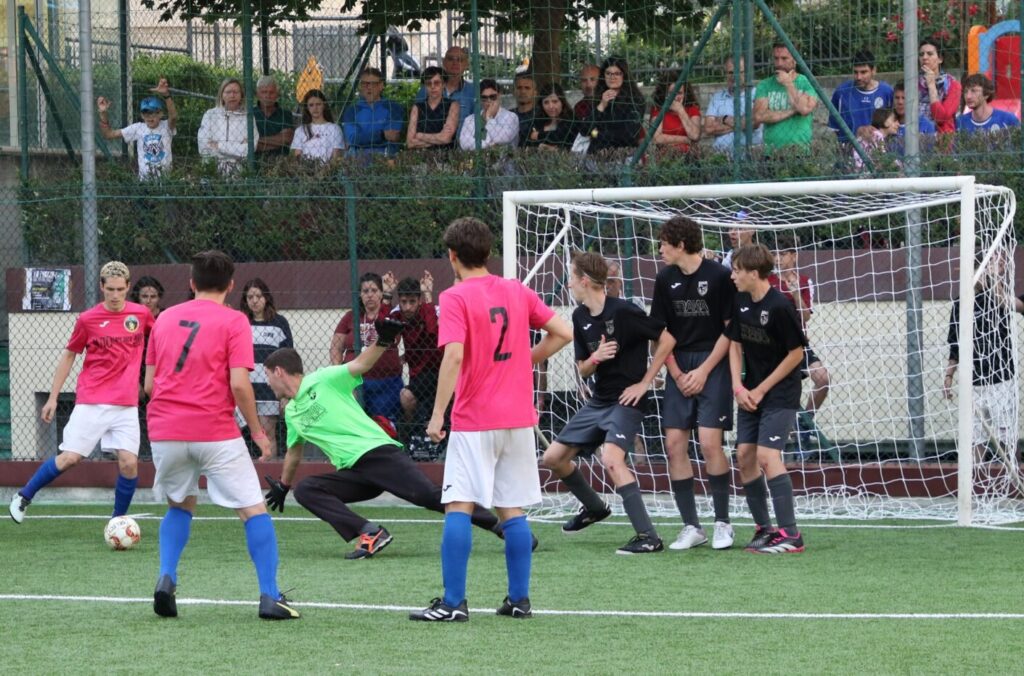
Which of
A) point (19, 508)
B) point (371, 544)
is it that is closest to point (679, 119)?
point (371, 544)

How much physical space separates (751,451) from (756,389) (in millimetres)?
438

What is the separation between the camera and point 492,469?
6594 millimetres

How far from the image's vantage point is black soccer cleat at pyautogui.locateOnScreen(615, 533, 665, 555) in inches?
352

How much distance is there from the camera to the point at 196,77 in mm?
15656

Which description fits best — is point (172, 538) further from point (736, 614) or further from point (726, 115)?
point (726, 115)

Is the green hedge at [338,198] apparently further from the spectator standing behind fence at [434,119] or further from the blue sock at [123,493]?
the blue sock at [123,493]

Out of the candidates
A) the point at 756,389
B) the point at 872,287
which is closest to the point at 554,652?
the point at 756,389

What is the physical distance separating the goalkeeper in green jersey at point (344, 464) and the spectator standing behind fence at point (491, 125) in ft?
15.9

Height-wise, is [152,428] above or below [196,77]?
below

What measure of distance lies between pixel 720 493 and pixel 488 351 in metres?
3.08

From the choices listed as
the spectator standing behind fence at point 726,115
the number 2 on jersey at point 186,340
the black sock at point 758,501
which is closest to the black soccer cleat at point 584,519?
the black sock at point 758,501

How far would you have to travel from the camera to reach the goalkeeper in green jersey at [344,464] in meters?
9.01

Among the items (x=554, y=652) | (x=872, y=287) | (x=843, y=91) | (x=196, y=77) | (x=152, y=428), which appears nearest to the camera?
(x=554, y=652)

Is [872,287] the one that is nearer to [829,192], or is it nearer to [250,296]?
[829,192]
